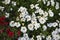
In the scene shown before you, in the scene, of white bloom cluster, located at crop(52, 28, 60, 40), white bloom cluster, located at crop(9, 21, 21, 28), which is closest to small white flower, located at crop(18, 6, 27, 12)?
white bloom cluster, located at crop(9, 21, 21, 28)

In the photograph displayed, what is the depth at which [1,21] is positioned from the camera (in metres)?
3.01

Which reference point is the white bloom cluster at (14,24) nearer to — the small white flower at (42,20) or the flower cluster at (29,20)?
the flower cluster at (29,20)

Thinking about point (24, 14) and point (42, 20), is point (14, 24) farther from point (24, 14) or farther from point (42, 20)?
point (42, 20)

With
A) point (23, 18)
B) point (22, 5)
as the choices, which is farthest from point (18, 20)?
point (22, 5)

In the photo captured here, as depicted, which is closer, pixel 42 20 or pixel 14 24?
pixel 14 24

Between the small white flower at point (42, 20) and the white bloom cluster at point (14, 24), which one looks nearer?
the white bloom cluster at point (14, 24)

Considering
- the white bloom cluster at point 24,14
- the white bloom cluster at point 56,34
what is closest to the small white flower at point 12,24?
the white bloom cluster at point 24,14

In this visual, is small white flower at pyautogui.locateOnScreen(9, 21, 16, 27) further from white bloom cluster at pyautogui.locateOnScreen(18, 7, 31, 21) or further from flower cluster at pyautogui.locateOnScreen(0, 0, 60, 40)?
white bloom cluster at pyautogui.locateOnScreen(18, 7, 31, 21)

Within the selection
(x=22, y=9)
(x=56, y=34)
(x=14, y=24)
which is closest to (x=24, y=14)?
(x=22, y=9)

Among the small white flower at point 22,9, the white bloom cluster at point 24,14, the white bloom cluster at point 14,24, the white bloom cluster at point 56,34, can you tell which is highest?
the small white flower at point 22,9

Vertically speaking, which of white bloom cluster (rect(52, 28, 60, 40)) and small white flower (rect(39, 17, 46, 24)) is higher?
small white flower (rect(39, 17, 46, 24))

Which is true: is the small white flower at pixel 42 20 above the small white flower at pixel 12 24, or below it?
above

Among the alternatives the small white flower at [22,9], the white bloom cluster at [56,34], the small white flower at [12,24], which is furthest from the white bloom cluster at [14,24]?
the white bloom cluster at [56,34]

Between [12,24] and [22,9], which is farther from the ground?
[22,9]
